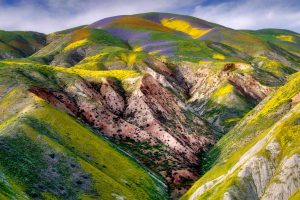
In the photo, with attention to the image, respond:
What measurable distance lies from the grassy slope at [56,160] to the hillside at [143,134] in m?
0.25

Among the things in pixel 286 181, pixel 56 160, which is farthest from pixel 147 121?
pixel 286 181

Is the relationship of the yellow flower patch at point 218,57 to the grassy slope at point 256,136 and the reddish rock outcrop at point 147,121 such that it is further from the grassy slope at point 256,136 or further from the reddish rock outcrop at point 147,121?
the grassy slope at point 256,136

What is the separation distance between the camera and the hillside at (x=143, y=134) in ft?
257

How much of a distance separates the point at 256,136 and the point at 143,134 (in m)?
28.8

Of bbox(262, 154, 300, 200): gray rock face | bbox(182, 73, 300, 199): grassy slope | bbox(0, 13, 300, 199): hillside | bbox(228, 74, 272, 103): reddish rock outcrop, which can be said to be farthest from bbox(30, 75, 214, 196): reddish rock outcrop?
bbox(228, 74, 272, 103): reddish rock outcrop

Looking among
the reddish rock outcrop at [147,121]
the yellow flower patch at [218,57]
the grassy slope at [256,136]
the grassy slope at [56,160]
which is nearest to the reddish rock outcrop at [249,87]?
the grassy slope at [256,136]

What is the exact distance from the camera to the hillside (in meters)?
78.2

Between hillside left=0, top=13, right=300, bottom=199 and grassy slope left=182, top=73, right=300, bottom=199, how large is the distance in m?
0.33

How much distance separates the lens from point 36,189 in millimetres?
72938

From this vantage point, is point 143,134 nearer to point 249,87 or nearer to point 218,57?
point 249,87

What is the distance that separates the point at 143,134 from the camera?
116 m

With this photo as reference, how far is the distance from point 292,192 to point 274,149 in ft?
37.5

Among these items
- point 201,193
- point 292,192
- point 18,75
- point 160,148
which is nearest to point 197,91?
point 160,148

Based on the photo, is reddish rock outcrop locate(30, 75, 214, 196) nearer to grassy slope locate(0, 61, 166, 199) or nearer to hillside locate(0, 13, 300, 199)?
hillside locate(0, 13, 300, 199)
